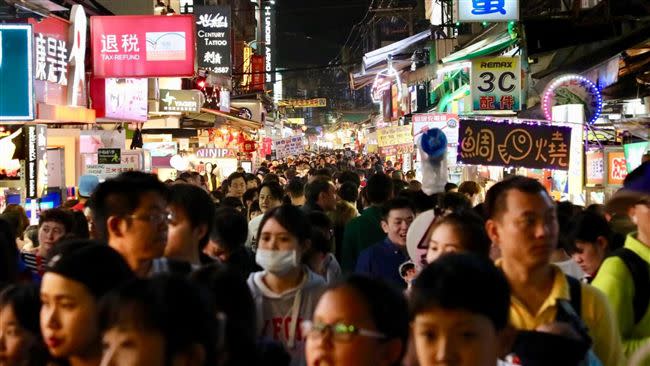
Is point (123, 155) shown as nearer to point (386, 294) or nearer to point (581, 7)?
point (581, 7)

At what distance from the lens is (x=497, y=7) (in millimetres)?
17406

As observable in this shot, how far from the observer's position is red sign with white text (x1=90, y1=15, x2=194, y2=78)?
1753 cm

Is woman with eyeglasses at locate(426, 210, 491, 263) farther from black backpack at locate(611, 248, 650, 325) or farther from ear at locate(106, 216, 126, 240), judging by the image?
ear at locate(106, 216, 126, 240)

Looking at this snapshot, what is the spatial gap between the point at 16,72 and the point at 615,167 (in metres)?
8.50

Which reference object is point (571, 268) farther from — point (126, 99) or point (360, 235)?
point (126, 99)

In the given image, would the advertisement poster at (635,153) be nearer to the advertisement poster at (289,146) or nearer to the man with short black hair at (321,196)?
the man with short black hair at (321,196)

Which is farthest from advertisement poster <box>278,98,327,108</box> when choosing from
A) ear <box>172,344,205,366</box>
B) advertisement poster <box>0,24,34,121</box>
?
ear <box>172,344,205,366</box>

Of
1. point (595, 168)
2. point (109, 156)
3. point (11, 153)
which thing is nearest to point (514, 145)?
point (595, 168)

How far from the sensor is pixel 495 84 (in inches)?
765

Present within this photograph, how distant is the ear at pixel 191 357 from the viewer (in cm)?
272

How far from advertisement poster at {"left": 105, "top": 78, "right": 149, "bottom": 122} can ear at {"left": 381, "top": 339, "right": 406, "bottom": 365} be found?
15533 mm

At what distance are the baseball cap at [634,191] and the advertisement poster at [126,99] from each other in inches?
566

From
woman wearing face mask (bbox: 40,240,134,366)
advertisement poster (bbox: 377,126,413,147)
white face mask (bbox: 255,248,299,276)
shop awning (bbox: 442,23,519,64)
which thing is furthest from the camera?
advertisement poster (bbox: 377,126,413,147)

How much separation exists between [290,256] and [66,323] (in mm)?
1823
